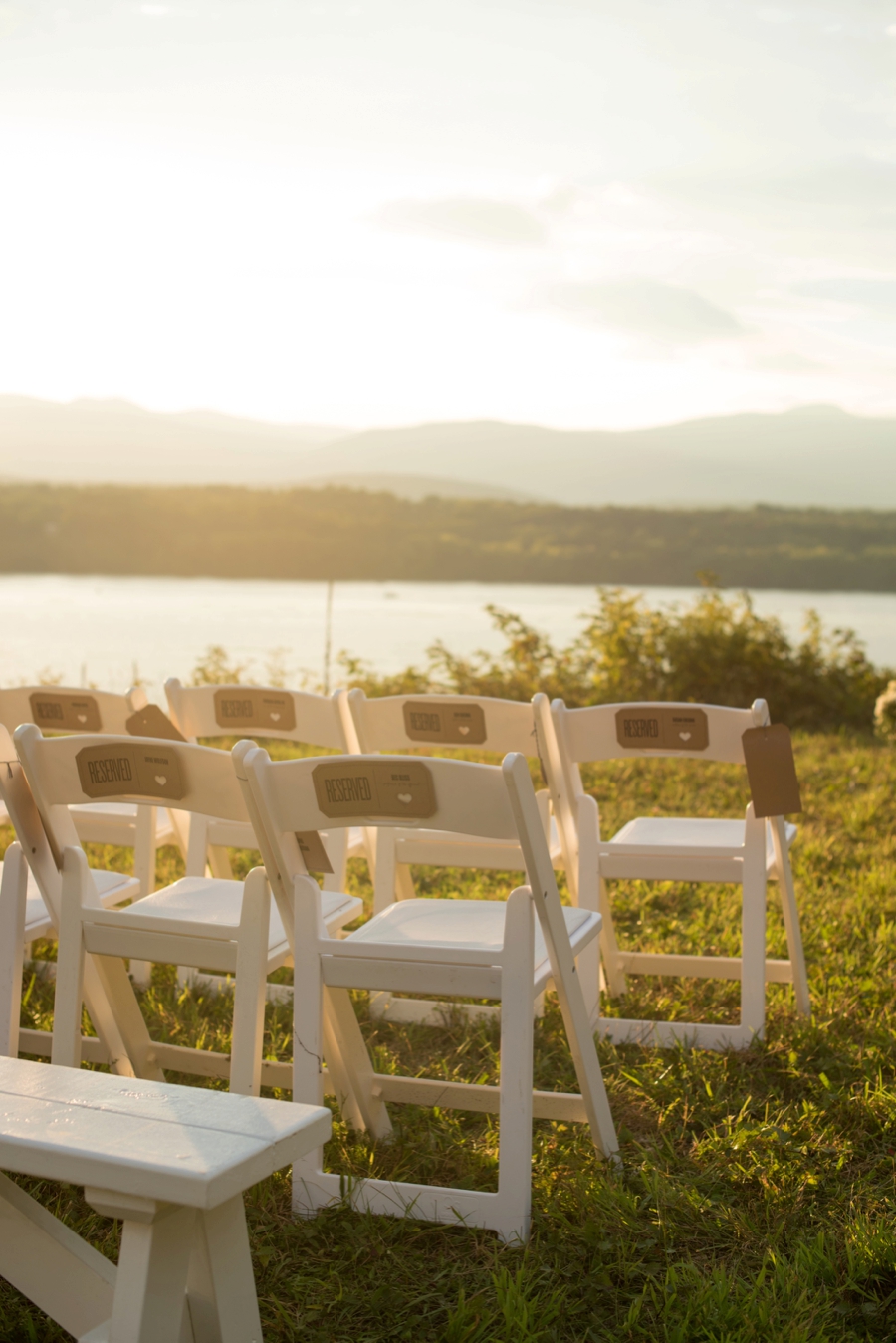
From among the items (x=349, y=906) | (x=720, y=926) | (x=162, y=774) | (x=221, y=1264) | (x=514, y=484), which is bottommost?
(x=720, y=926)

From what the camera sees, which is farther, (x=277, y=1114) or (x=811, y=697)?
(x=811, y=697)

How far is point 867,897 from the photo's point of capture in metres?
4.12

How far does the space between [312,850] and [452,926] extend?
1.15 feet

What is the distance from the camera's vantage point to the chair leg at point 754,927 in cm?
288

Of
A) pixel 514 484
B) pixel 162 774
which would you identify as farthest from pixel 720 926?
pixel 514 484

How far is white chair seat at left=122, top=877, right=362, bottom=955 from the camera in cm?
232

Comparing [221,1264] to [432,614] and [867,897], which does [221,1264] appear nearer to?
[867,897]

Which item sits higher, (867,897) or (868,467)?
(868,467)

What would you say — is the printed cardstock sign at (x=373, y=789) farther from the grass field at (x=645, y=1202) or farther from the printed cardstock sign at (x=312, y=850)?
the grass field at (x=645, y=1202)

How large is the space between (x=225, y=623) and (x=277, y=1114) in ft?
30.5

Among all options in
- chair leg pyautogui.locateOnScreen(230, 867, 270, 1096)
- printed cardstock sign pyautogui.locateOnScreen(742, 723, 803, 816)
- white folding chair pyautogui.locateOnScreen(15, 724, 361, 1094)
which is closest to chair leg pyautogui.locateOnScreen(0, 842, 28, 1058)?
white folding chair pyautogui.locateOnScreen(15, 724, 361, 1094)

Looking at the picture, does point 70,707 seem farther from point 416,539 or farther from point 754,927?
point 416,539

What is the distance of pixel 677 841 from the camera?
3.02m

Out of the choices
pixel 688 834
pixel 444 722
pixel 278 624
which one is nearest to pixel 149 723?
pixel 444 722
